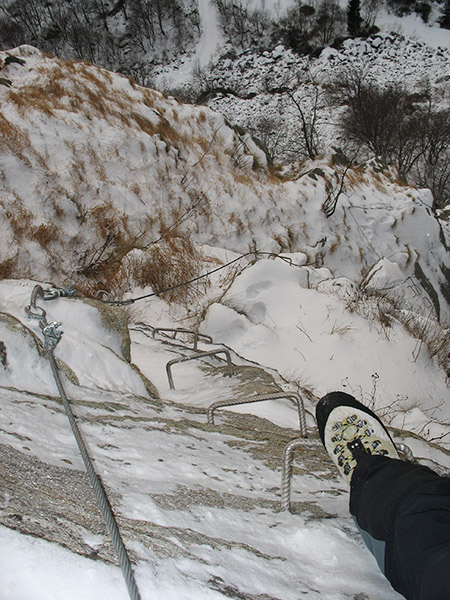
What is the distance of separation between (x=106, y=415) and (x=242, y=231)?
17.2 ft

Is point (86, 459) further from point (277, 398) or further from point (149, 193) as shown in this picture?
point (149, 193)

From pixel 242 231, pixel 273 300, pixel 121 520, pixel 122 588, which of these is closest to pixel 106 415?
pixel 121 520

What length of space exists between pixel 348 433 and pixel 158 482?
760 mm

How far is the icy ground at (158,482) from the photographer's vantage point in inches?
29.3

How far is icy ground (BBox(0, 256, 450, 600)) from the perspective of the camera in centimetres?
74

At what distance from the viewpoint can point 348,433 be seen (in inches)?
59.6

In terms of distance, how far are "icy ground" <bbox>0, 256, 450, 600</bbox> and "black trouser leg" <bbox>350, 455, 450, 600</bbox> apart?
0.28 ft

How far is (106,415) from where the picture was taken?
1.60 m

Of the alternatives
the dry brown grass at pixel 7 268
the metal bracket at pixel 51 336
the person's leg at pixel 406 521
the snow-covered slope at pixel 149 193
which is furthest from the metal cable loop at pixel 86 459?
the snow-covered slope at pixel 149 193

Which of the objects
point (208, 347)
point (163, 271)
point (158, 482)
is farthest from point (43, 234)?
point (158, 482)

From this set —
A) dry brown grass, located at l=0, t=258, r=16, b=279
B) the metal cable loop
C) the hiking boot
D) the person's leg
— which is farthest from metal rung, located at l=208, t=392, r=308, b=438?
dry brown grass, located at l=0, t=258, r=16, b=279

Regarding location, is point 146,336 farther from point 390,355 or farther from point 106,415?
point 390,355

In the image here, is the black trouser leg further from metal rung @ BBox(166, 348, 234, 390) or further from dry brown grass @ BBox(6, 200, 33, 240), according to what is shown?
dry brown grass @ BBox(6, 200, 33, 240)

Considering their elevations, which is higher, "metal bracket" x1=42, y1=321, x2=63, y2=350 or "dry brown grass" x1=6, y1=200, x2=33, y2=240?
"metal bracket" x1=42, y1=321, x2=63, y2=350
